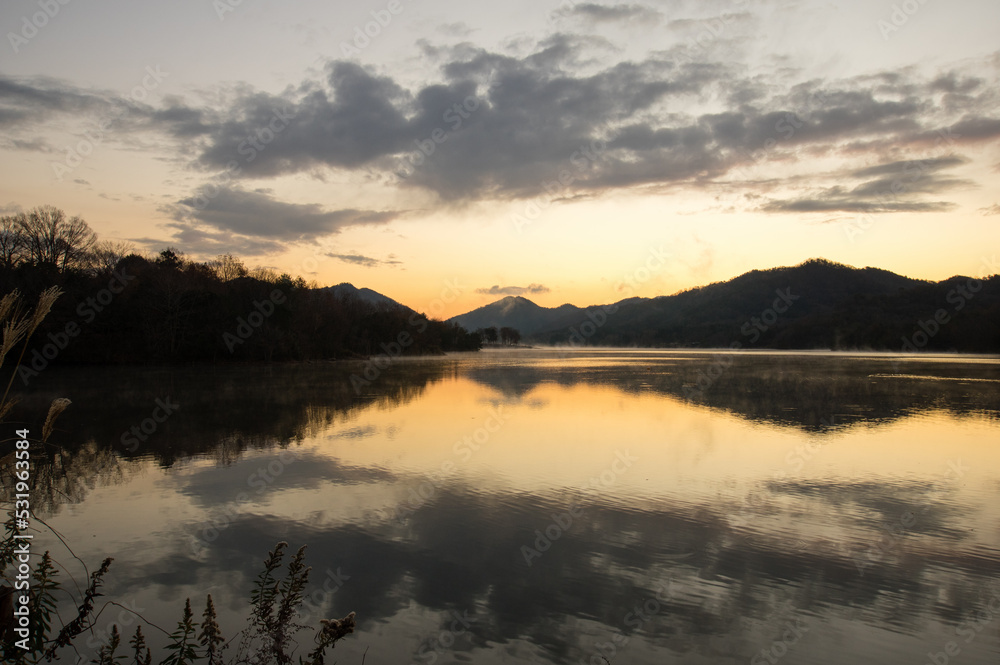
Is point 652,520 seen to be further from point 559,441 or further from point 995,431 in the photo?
point 995,431

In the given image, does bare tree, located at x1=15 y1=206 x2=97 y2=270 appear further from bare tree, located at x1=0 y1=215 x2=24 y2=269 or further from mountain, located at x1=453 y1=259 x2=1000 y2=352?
mountain, located at x1=453 y1=259 x2=1000 y2=352

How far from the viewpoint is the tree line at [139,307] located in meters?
43.2

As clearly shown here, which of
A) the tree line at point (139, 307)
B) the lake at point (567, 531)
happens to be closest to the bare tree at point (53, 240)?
the tree line at point (139, 307)

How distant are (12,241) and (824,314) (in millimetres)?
133431

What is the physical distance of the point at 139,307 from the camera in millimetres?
46250

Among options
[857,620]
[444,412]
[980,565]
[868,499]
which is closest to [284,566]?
[857,620]

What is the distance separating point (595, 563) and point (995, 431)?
1322cm

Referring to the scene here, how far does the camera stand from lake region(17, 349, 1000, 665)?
438cm

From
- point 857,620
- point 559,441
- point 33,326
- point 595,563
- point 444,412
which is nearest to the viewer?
point 33,326

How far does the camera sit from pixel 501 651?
4.09 m

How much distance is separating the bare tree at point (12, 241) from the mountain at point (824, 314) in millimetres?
52092

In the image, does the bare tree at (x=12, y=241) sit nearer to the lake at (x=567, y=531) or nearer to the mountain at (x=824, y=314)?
the lake at (x=567, y=531)

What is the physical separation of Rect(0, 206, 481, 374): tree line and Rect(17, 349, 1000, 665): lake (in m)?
36.1

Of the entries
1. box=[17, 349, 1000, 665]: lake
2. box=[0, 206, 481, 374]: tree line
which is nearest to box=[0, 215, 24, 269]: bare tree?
box=[0, 206, 481, 374]: tree line
